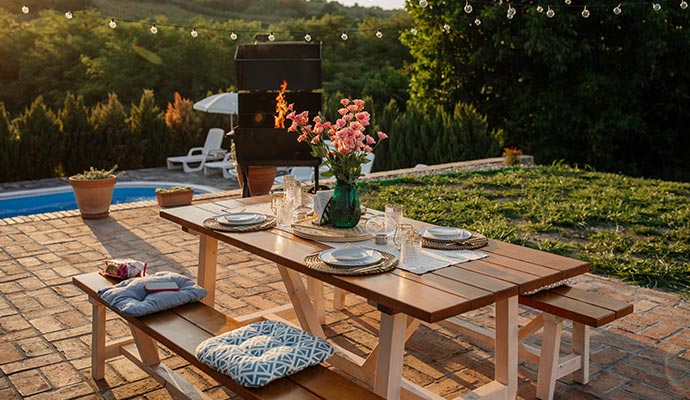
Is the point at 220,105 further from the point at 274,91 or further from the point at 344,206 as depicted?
the point at 344,206

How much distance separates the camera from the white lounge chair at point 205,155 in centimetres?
1184

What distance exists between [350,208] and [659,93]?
14.4 metres

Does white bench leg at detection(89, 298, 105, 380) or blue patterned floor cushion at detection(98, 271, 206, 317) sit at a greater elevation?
blue patterned floor cushion at detection(98, 271, 206, 317)

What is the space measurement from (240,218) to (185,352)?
3.61 feet

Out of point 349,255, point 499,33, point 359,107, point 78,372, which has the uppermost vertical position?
point 499,33

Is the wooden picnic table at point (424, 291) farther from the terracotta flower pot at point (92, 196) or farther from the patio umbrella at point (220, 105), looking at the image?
the patio umbrella at point (220, 105)

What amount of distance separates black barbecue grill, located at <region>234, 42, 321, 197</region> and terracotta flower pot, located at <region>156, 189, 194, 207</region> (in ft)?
2.41

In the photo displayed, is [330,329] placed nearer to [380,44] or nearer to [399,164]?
[399,164]

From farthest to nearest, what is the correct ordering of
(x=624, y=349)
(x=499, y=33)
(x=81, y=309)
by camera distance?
1. (x=499, y=33)
2. (x=81, y=309)
3. (x=624, y=349)

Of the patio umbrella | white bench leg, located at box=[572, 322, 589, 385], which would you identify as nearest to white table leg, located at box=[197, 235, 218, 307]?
white bench leg, located at box=[572, 322, 589, 385]

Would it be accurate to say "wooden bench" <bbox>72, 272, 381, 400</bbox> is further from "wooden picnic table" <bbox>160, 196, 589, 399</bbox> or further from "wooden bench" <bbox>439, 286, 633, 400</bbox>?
"wooden bench" <bbox>439, 286, 633, 400</bbox>

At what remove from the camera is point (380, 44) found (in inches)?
1097

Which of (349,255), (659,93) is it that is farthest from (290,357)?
(659,93)

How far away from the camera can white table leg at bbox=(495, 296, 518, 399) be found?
282 cm
